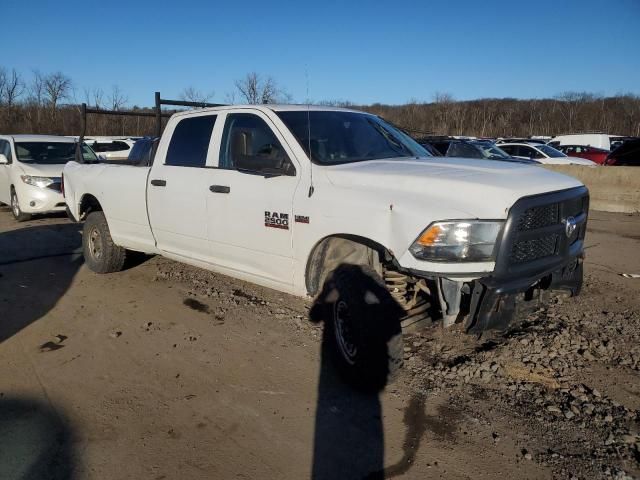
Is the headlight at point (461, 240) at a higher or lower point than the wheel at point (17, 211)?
higher

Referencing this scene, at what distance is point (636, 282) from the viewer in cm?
596

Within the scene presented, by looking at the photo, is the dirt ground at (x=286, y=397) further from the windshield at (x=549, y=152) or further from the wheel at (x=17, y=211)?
the windshield at (x=549, y=152)

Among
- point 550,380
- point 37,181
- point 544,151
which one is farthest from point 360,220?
point 544,151

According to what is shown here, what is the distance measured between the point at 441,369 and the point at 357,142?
1.96 m

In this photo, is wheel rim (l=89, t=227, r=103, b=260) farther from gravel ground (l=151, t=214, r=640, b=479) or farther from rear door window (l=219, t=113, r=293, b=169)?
rear door window (l=219, t=113, r=293, b=169)

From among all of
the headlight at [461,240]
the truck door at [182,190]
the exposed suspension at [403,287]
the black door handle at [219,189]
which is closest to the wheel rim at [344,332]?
the exposed suspension at [403,287]

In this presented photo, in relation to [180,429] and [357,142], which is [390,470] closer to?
[180,429]

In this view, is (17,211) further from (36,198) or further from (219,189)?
(219,189)

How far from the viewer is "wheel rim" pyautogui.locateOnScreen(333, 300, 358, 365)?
141 inches

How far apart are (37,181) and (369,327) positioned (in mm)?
9338

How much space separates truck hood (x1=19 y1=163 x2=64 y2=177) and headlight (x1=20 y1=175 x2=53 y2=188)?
0.07 meters

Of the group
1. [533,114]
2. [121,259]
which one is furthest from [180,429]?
[533,114]

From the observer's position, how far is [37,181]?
33.7ft

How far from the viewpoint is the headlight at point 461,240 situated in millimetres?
3016
